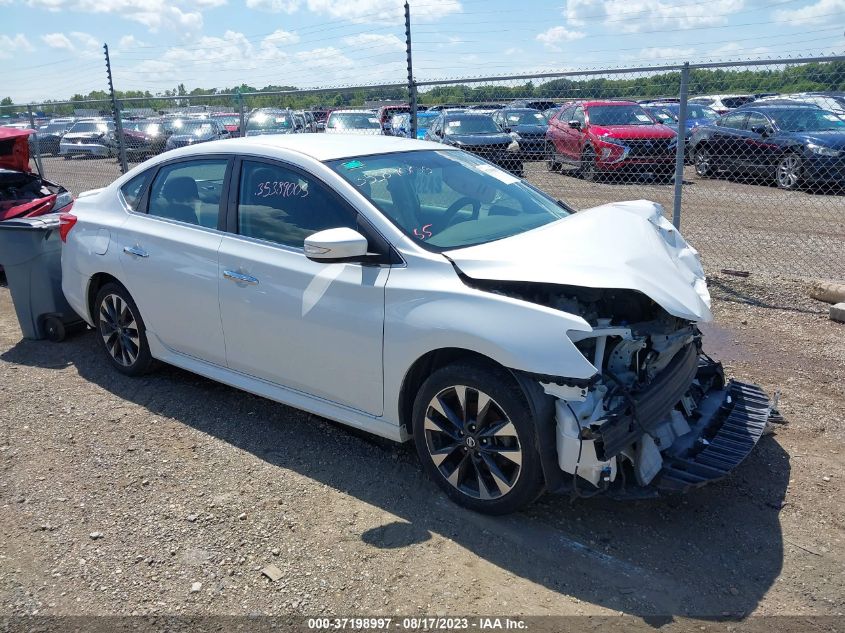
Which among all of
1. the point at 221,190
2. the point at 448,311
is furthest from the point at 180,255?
the point at 448,311

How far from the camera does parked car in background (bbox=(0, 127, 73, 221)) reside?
8.02 meters

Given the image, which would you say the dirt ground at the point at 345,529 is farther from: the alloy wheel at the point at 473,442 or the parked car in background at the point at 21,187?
the parked car in background at the point at 21,187

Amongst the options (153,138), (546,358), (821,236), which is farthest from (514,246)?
(153,138)

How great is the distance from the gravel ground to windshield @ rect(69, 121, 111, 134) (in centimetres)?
1858

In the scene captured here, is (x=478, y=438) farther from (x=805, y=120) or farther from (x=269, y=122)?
(x=269, y=122)

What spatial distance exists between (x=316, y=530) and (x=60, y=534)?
127cm

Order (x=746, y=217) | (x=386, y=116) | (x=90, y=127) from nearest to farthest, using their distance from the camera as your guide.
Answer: (x=746, y=217), (x=386, y=116), (x=90, y=127)

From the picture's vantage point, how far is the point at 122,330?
5176 mm

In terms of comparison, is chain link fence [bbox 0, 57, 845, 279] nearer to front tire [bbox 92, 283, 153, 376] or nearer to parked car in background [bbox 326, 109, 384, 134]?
parked car in background [bbox 326, 109, 384, 134]

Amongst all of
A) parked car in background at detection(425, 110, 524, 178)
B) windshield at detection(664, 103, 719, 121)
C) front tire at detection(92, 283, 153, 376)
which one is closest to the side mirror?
front tire at detection(92, 283, 153, 376)

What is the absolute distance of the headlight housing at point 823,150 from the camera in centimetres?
1144

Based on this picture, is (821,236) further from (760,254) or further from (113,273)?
(113,273)

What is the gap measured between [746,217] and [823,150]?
5.70 feet

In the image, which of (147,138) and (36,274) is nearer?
(36,274)
